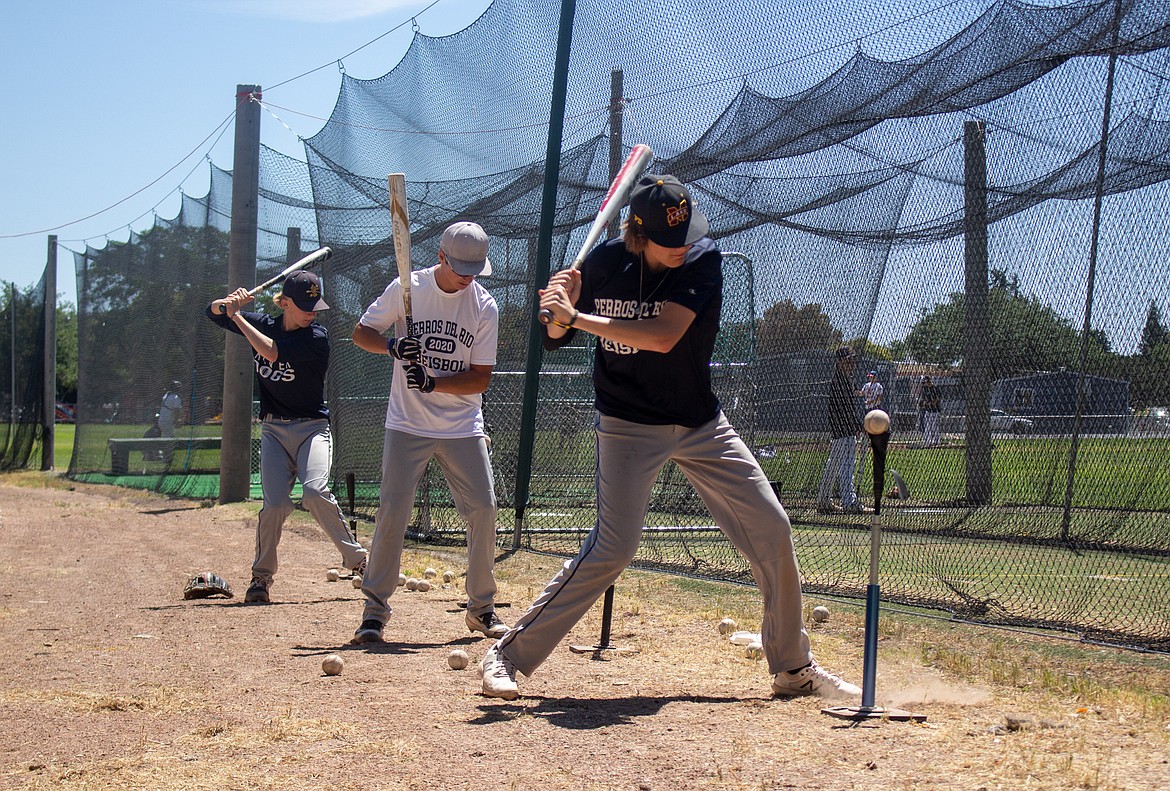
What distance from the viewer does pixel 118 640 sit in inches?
233

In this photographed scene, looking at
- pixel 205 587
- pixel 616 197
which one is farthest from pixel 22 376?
pixel 616 197

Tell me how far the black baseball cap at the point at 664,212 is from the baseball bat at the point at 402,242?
73.3 inches

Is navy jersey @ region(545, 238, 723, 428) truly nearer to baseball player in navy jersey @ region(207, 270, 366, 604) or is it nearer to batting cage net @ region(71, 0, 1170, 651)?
batting cage net @ region(71, 0, 1170, 651)

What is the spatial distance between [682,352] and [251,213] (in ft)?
34.9

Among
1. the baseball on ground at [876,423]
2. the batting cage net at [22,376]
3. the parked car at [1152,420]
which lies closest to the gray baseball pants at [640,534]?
the baseball on ground at [876,423]

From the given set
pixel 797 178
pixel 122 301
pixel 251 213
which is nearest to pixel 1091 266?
pixel 797 178

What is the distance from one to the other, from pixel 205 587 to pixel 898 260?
15.1 ft

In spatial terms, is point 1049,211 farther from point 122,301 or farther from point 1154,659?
point 122,301

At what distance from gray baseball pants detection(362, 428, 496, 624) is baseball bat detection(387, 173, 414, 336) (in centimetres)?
59

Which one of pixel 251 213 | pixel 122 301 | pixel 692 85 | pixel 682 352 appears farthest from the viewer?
pixel 122 301

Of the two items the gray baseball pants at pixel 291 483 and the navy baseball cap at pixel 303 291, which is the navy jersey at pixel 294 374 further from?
the navy baseball cap at pixel 303 291

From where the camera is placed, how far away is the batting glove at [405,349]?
5664mm

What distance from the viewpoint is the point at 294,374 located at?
Result: 24.2 ft

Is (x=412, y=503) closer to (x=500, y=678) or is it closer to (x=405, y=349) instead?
(x=405, y=349)
